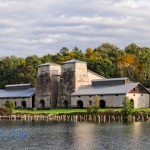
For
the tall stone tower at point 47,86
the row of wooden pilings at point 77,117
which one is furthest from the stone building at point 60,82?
the row of wooden pilings at point 77,117

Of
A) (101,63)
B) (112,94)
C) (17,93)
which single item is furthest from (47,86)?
(101,63)

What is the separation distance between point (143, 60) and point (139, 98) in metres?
36.4

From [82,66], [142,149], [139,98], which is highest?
[82,66]

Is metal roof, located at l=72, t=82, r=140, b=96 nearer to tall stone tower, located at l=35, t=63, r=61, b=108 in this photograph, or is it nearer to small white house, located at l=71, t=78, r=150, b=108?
small white house, located at l=71, t=78, r=150, b=108

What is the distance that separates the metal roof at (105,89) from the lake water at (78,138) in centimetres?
2469

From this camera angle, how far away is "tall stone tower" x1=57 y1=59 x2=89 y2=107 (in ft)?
279

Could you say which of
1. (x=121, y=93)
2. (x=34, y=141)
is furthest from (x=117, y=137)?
(x=121, y=93)

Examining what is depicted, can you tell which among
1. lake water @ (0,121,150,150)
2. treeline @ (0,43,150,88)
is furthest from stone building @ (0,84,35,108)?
lake water @ (0,121,150,150)

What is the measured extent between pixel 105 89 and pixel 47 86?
1428 centimetres

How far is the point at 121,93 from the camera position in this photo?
247 feet

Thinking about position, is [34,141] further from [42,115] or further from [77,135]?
[42,115]

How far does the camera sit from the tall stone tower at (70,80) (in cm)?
8506

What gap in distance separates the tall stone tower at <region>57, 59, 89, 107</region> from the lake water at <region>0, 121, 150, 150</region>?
33.0 metres

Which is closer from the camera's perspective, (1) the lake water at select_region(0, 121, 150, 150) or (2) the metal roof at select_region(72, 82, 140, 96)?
(1) the lake water at select_region(0, 121, 150, 150)
